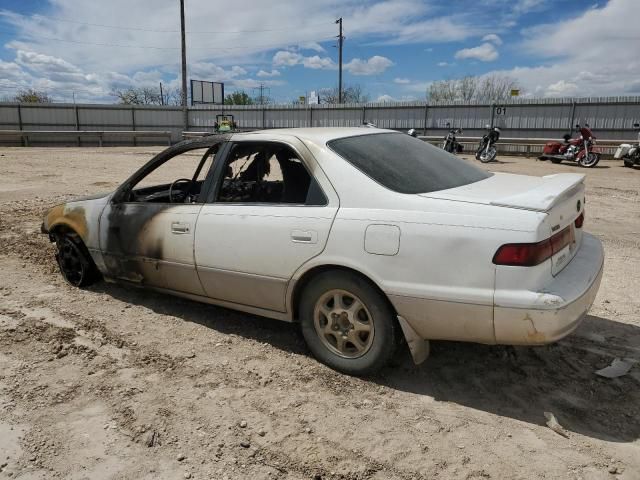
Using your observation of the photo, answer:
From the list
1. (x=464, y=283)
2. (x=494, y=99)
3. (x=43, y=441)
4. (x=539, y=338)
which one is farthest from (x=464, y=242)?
(x=494, y=99)

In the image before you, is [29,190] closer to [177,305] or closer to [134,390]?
[177,305]

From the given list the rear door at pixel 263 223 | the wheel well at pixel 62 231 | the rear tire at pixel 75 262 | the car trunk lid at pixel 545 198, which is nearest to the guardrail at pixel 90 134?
the wheel well at pixel 62 231

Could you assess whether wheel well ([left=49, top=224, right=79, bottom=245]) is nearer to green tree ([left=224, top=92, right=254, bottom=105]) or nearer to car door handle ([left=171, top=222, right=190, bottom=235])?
car door handle ([left=171, top=222, right=190, bottom=235])

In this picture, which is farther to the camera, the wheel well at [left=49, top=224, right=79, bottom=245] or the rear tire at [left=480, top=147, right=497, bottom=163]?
the rear tire at [left=480, top=147, right=497, bottom=163]

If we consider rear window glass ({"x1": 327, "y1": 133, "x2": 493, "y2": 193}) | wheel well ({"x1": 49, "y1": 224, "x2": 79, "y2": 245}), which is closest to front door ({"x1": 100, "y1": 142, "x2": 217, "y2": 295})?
wheel well ({"x1": 49, "y1": 224, "x2": 79, "y2": 245})

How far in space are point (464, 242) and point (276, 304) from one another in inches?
55.2

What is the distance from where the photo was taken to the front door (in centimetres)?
395

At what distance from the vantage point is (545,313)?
8.70 feet

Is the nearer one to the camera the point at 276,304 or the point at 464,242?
the point at 464,242

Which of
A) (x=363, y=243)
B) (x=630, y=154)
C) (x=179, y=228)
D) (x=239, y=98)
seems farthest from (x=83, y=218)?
(x=239, y=98)

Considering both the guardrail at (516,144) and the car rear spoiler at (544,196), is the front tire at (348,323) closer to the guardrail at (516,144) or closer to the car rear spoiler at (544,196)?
the car rear spoiler at (544,196)

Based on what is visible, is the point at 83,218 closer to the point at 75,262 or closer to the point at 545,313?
the point at 75,262

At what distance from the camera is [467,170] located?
3.87m

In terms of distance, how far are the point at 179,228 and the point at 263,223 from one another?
0.82 metres
